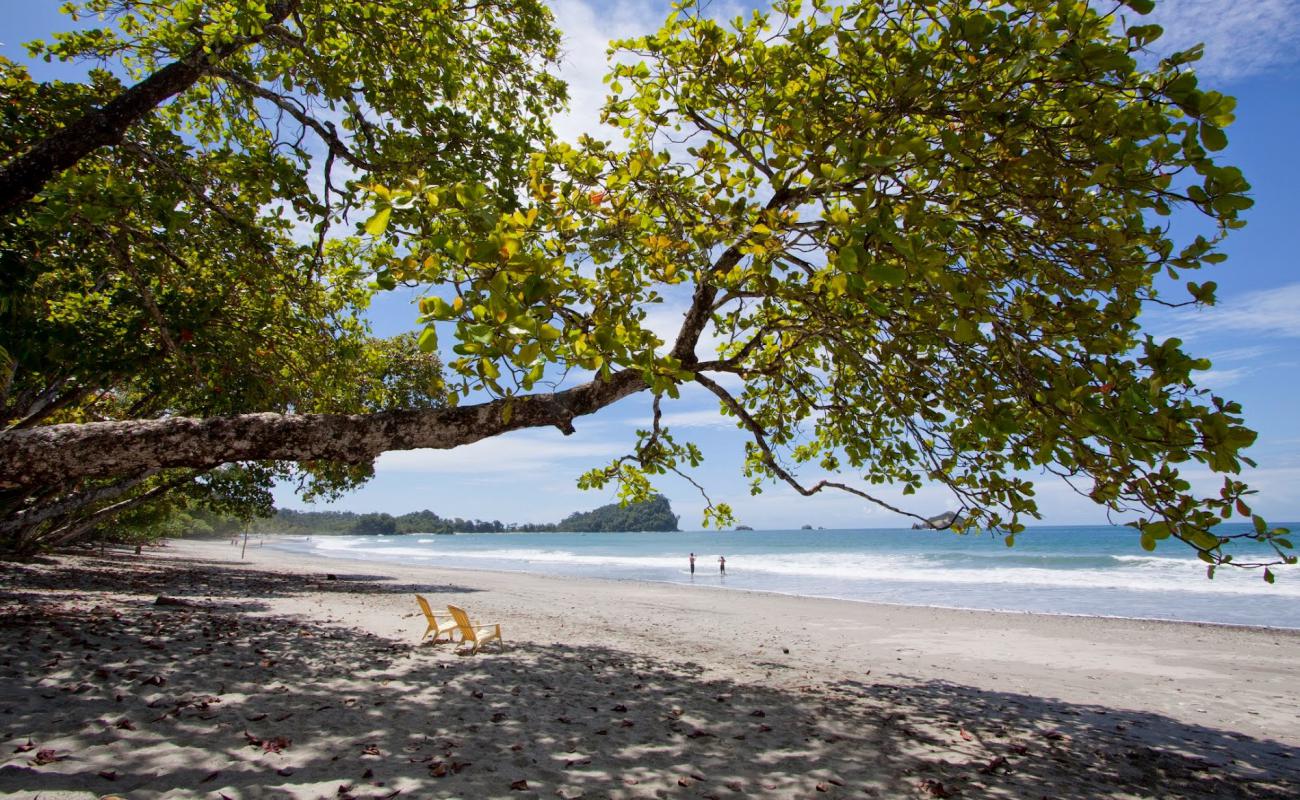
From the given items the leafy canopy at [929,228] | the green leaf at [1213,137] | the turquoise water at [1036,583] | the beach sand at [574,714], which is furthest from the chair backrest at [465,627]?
the turquoise water at [1036,583]

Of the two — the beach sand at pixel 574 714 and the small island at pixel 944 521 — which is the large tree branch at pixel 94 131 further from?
the small island at pixel 944 521

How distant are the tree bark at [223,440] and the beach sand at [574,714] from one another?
187 cm

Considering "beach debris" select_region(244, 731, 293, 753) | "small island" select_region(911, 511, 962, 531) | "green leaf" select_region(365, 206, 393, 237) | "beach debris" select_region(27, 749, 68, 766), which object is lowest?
"beach debris" select_region(244, 731, 293, 753)

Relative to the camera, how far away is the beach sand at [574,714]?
4520 mm

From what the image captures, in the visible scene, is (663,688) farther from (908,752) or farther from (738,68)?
(738,68)

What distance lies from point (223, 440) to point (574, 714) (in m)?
3.96

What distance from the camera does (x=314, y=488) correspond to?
20.3 metres

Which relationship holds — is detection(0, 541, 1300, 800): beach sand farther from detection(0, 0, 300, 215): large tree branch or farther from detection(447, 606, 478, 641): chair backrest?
detection(0, 0, 300, 215): large tree branch

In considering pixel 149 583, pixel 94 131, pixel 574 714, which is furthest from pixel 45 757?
pixel 149 583

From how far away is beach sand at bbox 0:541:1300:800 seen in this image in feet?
14.8

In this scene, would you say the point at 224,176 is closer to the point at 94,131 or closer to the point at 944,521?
the point at 94,131

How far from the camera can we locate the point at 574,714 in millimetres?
6383

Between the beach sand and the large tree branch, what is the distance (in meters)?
3.99

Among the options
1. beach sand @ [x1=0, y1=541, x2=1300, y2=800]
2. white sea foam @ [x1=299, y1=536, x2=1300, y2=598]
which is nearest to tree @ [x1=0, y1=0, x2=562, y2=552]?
beach sand @ [x1=0, y1=541, x2=1300, y2=800]
